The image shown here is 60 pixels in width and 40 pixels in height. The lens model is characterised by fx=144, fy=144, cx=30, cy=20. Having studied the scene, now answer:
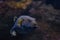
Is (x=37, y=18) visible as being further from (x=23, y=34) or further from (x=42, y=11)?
(x=23, y=34)

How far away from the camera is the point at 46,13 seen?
140 centimetres

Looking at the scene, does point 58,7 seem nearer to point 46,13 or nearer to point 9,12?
point 46,13

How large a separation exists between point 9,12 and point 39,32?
1.16 feet

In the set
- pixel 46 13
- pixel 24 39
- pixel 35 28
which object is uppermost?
pixel 46 13

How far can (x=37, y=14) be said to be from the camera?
4.58ft

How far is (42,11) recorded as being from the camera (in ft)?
4.61

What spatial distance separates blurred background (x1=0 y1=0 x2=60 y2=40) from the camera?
4.55ft

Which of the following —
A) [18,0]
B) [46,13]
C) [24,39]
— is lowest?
[24,39]

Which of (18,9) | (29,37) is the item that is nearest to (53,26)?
(29,37)

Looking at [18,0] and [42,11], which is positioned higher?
[18,0]

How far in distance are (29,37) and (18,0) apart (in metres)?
0.38

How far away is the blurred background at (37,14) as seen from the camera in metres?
1.39

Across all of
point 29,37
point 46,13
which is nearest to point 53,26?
point 46,13

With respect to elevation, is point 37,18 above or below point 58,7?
below
